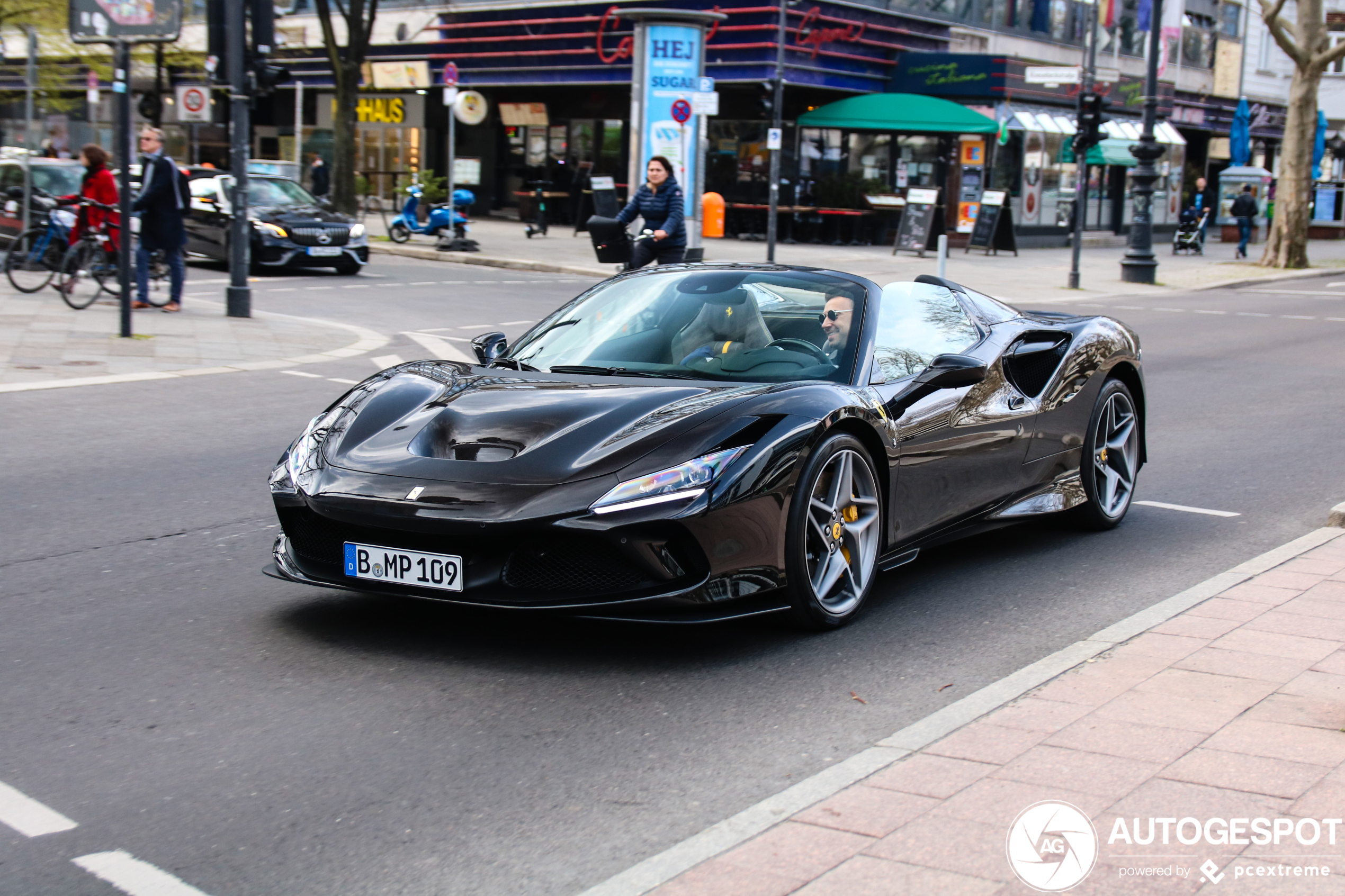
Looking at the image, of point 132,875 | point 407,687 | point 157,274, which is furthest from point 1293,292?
point 132,875

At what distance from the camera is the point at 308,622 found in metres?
5.03

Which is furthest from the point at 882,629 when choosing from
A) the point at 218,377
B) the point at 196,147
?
the point at 196,147

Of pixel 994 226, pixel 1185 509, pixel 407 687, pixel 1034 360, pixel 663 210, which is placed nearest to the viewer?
pixel 407 687

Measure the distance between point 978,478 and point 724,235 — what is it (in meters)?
29.3

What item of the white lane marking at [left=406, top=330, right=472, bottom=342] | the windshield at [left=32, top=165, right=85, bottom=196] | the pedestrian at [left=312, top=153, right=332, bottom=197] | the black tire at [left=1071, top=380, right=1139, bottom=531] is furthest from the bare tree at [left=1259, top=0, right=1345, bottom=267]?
the black tire at [left=1071, top=380, right=1139, bottom=531]

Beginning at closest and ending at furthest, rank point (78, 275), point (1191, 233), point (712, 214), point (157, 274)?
point (78, 275), point (157, 274), point (712, 214), point (1191, 233)

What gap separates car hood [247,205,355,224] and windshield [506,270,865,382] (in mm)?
16755

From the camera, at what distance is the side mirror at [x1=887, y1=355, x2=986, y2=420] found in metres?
5.59

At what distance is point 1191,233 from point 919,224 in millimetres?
11171

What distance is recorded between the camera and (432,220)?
29.1 metres

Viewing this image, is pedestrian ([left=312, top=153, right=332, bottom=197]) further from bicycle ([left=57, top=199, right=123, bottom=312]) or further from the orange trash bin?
bicycle ([left=57, top=199, right=123, bottom=312])

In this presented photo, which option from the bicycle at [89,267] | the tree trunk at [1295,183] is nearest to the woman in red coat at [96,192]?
the bicycle at [89,267]

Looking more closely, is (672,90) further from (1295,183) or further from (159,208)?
(1295,183)

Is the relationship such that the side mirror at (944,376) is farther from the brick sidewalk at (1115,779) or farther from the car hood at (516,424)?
the brick sidewalk at (1115,779)
